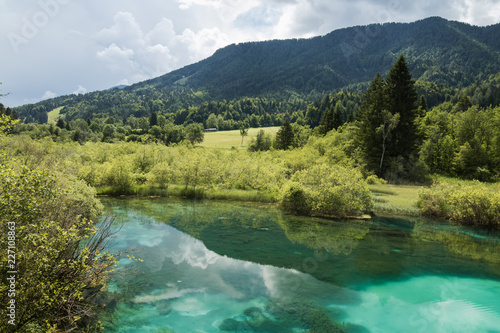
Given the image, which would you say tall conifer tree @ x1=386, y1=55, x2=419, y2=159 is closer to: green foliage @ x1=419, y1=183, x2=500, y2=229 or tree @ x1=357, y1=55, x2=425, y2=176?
tree @ x1=357, y1=55, x2=425, y2=176

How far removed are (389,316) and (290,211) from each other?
20132 millimetres

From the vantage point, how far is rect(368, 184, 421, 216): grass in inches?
1247

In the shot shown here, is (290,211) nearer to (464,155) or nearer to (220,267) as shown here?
(220,267)

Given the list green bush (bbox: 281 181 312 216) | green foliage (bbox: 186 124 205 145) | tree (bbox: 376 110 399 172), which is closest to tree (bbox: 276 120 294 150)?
tree (bbox: 376 110 399 172)

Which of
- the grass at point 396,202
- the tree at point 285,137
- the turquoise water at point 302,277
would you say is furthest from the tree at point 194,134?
the turquoise water at point 302,277

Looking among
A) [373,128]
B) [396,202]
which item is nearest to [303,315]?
[396,202]

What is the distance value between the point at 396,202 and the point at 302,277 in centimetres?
2282

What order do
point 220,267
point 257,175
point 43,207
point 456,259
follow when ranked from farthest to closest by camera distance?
point 257,175 → point 456,259 → point 220,267 → point 43,207

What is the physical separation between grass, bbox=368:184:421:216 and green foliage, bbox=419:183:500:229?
4.52 ft

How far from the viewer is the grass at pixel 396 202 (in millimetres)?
31672

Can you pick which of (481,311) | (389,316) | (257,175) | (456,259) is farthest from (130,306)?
(257,175)

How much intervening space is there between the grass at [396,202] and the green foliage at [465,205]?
138cm

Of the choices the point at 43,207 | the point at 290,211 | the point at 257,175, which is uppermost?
the point at 43,207

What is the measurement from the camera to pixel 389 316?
→ 13.0 m
